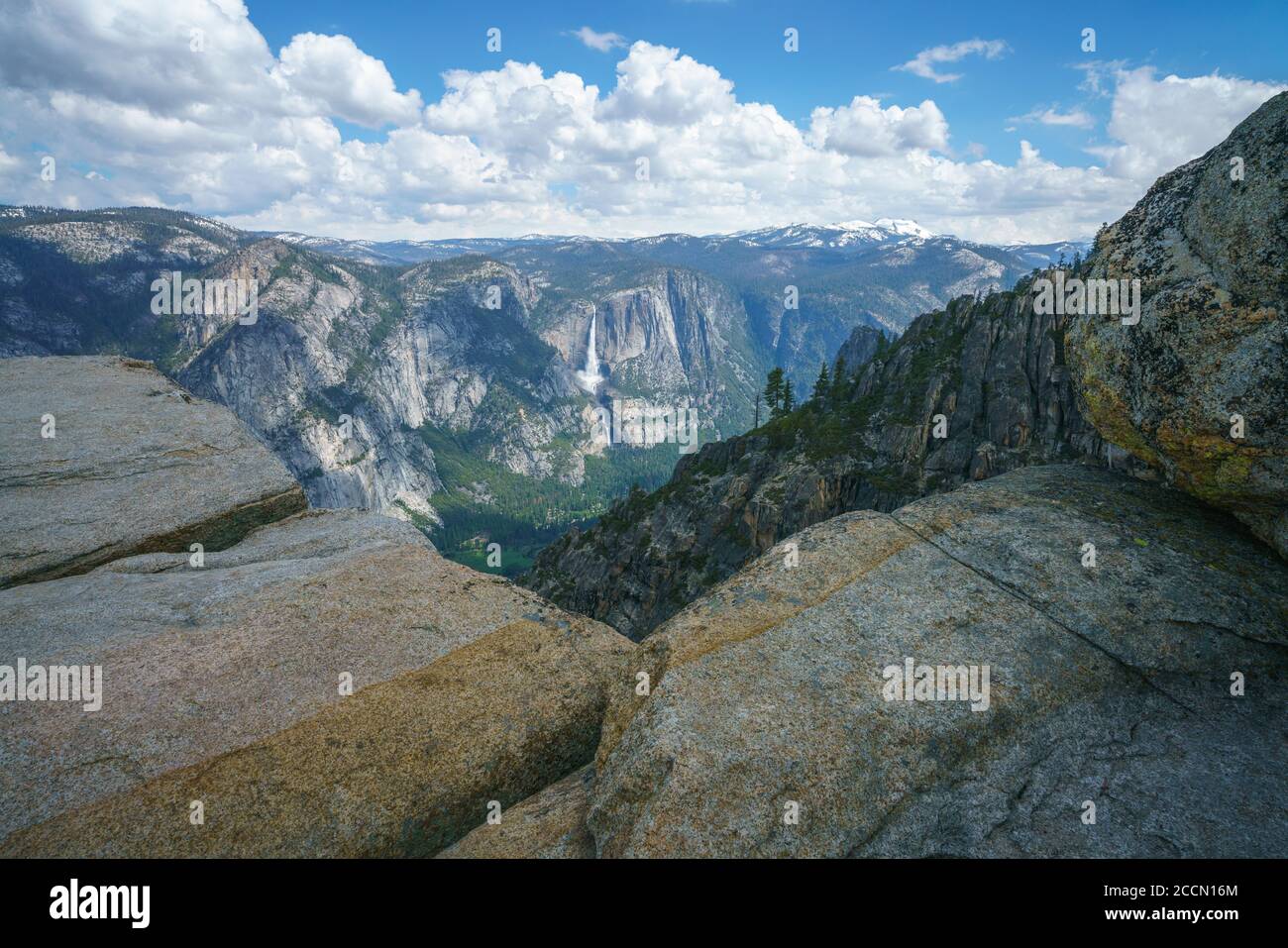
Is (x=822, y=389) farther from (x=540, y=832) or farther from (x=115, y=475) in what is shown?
(x=540, y=832)

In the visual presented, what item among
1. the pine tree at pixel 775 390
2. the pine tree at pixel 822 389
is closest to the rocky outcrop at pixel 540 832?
the pine tree at pixel 822 389

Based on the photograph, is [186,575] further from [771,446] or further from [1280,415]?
[771,446]

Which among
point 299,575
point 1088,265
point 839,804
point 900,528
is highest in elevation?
point 1088,265

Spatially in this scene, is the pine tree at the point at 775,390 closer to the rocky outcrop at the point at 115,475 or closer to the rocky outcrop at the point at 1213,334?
the rocky outcrop at the point at 115,475

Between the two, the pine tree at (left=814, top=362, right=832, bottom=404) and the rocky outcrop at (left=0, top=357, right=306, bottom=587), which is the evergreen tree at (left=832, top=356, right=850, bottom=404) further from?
the rocky outcrop at (left=0, top=357, right=306, bottom=587)

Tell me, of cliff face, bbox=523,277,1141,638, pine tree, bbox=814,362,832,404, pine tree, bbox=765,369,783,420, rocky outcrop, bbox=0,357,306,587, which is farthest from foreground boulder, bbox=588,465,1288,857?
pine tree, bbox=765,369,783,420
